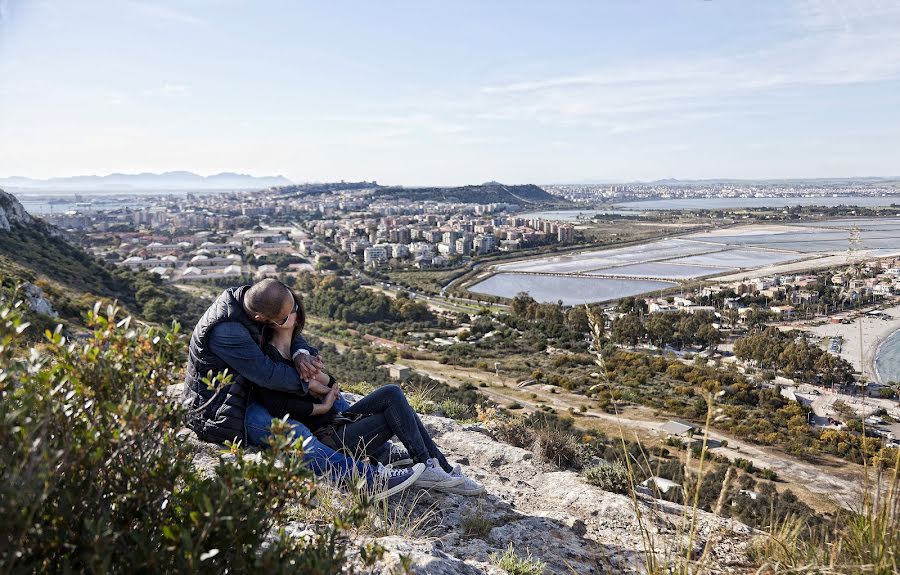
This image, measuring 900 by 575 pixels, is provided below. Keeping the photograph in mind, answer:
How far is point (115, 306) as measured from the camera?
3.73 ft

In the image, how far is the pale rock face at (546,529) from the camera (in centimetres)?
177

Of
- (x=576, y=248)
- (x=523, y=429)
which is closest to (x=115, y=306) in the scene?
(x=523, y=429)

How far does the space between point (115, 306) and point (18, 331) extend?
0.19 m

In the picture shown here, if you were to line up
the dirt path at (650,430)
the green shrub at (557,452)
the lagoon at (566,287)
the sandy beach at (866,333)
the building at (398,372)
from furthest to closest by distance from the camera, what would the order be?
the lagoon at (566,287), the sandy beach at (866,333), the building at (398,372), the dirt path at (650,430), the green shrub at (557,452)

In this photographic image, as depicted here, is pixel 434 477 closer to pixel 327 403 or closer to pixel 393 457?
pixel 393 457

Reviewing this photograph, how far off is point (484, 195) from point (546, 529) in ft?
350

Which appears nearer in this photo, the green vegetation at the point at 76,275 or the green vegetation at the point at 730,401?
the green vegetation at the point at 730,401

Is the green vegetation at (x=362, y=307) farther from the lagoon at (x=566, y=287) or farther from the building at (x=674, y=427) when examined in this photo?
the building at (x=674, y=427)

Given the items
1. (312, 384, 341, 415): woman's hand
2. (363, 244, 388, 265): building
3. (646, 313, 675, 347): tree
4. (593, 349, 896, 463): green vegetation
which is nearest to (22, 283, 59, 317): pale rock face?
(312, 384, 341, 415): woman's hand

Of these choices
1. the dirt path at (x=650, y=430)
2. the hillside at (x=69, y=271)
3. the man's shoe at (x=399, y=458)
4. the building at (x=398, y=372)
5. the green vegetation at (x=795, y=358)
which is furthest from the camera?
the green vegetation at (x=795, y=358)

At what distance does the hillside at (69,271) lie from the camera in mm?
13422

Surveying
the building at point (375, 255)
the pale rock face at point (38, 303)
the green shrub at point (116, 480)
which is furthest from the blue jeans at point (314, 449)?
the building at point (375, 255)

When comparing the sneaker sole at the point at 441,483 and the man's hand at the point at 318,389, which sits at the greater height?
the man's hand at the point at 318,389

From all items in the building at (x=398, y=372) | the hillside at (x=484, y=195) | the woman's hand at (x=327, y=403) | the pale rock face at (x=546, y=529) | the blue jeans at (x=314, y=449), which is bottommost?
the building at (x=398, y=372)
